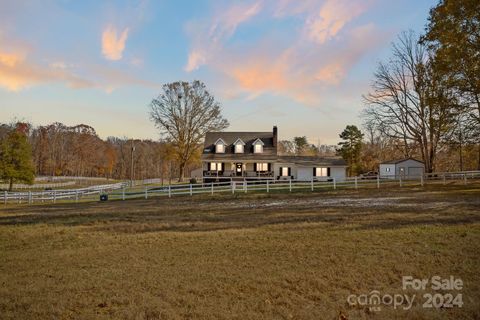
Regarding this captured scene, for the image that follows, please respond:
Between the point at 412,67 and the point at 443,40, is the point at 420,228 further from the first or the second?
the point at 412,67

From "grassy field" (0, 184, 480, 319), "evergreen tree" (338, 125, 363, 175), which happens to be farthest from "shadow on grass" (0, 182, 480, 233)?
"evergreen tree" (338, 125, 363, 175)

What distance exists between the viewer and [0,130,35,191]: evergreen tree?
41344 millimetres

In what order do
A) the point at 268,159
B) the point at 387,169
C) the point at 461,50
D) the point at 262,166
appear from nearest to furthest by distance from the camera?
1. the point at 461,50
2. the point at 268,159
3. the point at 262,166
4. the point at 387,169

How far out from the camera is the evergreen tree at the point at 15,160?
1628 inches

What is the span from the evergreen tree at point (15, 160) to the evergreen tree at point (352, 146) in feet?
Answer: 153

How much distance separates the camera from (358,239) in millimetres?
11375

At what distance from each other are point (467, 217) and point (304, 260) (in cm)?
977

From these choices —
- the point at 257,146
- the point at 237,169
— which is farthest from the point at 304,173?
the point at 237,169

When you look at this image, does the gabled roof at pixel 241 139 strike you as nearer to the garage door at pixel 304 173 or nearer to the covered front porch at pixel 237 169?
the covered front porch at pixel 237 169

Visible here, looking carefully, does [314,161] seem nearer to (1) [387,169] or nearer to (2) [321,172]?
(2) [321,172]

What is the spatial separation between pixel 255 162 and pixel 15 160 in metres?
29.6

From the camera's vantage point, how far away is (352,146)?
5866 cm

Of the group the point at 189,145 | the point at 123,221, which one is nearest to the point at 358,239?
the point at 123,221

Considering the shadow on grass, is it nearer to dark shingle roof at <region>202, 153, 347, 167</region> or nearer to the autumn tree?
the autumn tree
